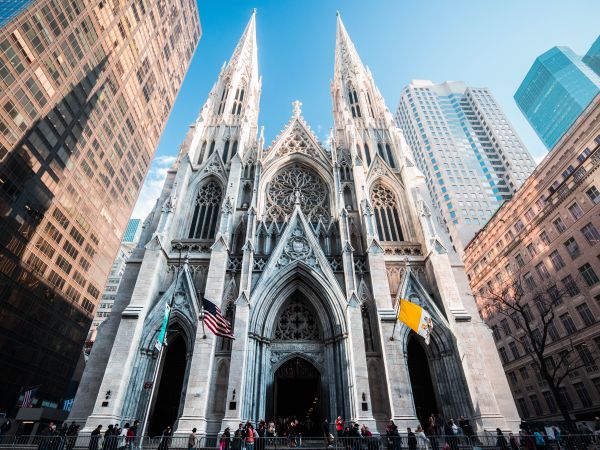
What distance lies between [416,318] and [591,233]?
64.4 ft

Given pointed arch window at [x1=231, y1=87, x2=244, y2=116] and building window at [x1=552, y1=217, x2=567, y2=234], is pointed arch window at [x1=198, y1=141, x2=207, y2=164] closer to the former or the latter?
pointed arch window at [x1=231, y1=87, x2=244, y2=116]

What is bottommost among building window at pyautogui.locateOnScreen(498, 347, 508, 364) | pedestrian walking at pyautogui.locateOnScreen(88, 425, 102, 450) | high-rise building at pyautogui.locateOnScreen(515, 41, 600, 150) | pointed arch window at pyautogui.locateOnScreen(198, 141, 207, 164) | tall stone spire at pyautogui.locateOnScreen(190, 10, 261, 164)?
pedestrian walking at pyautogui.locateOnScreen(88, 425, 102, 450)

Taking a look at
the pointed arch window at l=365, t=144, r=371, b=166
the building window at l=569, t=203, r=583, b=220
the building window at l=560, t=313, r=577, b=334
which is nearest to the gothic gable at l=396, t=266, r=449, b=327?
the pointed arch window at l=365, t=144, r=371, b=166

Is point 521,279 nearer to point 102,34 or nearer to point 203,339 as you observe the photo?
point 203,339

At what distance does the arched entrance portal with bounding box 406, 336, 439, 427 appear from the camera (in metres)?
17.8

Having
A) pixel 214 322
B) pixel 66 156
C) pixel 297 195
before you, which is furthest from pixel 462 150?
pixel 66 156

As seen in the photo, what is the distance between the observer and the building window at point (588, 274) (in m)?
24.6

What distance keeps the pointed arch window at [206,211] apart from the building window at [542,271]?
97.3ft

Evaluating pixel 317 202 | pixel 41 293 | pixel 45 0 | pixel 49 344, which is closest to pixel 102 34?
pixel 45 0

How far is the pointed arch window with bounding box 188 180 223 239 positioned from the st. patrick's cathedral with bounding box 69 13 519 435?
0.35 feet

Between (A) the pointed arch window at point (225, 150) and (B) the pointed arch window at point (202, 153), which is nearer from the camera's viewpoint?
(B) the pointed arch window at point (202, 153)

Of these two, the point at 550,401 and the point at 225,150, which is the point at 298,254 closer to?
the point at 225,150

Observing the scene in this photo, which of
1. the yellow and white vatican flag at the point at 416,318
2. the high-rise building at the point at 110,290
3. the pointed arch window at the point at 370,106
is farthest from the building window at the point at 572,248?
the high-rise building at the point at 110,290

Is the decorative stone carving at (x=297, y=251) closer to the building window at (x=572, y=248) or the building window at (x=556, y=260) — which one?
the building window at (x=572, y=248)
